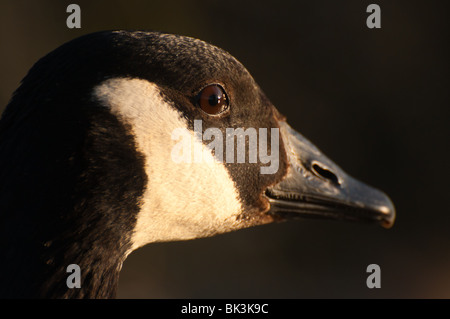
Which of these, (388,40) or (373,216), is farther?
(388,40)

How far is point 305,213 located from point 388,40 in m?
5.18

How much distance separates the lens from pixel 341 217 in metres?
2.61

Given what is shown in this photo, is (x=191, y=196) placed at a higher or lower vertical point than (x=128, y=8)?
lower

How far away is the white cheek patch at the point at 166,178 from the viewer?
2098 mm

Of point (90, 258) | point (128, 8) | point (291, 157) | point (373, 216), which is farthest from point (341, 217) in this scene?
point (128, 8)

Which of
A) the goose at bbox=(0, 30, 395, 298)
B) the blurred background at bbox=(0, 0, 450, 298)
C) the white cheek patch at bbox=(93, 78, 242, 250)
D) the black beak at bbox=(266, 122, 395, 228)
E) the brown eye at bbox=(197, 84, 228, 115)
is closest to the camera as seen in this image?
the goose at bbox=(0, 30, 395, 298)

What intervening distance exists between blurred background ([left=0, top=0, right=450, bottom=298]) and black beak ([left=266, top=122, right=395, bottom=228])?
448 centimetres

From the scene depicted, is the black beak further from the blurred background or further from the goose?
the blurred background

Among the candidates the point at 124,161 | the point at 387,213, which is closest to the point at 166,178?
the point at 124,161

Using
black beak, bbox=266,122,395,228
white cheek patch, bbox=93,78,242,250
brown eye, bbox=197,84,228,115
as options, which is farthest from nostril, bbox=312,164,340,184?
brown eye, bbox=197,84,228,115

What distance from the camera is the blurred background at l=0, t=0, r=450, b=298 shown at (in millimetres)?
7027

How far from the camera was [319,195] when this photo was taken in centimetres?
255
